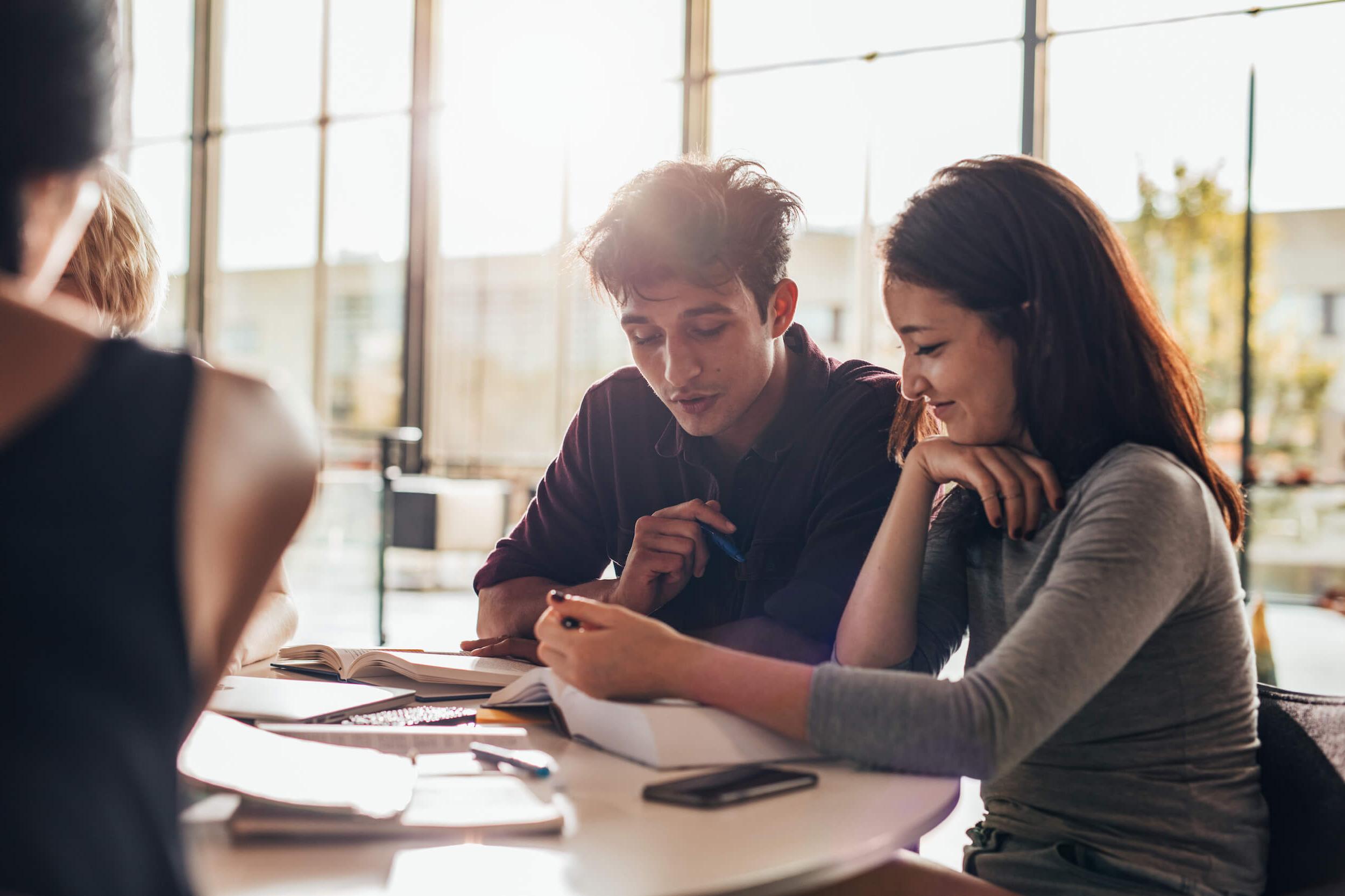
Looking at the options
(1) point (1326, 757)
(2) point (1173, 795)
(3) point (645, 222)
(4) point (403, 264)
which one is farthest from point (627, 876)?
(4) point (403, 264)

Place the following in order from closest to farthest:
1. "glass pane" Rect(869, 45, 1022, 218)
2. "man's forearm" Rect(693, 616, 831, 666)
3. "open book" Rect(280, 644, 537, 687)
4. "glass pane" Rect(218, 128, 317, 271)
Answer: "open book" Rect(280, 644, 537, 687) → "man's forearm" Rect(693, 616, 831, 666) → "glass pane" Rect(869, 45, 1022, 218) → "glass pane" Rect(218, 128, 317, 271)

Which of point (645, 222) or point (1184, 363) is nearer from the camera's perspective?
point (1184, 363)

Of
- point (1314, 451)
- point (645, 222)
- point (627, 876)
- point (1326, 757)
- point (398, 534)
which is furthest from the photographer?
point (398, 534)

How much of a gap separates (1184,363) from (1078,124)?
388 centimetres

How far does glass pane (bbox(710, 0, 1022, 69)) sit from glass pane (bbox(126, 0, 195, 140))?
3.60 metres

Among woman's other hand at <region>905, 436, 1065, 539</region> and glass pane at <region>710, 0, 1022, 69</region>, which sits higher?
glass pane at <region>710, 0, 1022, 69</region>

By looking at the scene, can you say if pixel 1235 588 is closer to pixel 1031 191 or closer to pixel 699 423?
pixel 1031 191

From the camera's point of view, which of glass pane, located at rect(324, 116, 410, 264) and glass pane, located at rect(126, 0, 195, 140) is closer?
glass pane, located at rect(324, 116, 410, 264)

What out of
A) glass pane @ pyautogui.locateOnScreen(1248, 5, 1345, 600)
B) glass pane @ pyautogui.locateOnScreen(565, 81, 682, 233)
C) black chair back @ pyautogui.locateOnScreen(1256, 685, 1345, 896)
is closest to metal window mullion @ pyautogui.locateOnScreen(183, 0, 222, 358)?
glass pane @ pyautogui.locateOnScreen(565, 81, 682, 233)

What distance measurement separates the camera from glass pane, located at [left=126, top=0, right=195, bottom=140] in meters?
6.87

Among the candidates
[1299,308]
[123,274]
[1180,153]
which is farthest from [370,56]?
[1299,308]

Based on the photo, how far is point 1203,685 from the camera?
48.2 inches

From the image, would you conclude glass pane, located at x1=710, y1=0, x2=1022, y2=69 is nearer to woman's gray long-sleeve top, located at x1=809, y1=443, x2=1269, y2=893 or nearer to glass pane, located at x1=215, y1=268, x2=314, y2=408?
glass pane, located at x1=215, y1=268, x2=314, y2=408

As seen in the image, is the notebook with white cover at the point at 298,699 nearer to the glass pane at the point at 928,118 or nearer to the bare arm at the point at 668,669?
the bare arm at the point at 668,669
